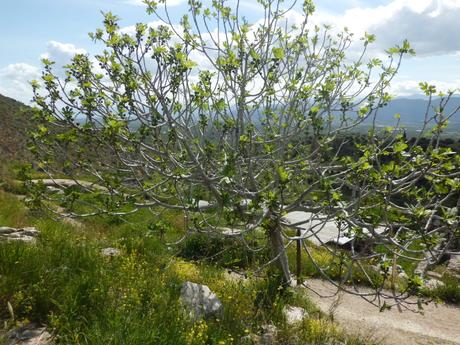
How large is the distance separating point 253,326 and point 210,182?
2.55 m

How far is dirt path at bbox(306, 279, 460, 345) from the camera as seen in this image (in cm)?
856

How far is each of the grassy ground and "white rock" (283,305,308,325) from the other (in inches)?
7.6

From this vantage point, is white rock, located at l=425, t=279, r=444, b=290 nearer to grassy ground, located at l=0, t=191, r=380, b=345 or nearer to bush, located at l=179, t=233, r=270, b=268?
bush, located at l=179, t=233, r=270, b=268

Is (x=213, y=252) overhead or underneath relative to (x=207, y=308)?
underneath

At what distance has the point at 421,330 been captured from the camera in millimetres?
9438

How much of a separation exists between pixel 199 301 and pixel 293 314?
6.78 feet

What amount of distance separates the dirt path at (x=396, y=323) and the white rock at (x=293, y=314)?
918 mm

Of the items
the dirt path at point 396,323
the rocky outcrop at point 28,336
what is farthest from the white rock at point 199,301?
the dirt path at point 396,323

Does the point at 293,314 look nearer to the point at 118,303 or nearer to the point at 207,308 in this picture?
the point at 207,308

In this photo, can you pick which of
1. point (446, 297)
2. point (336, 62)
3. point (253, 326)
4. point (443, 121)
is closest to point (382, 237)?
point (443, 121)

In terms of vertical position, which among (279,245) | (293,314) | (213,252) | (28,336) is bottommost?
(213,252)

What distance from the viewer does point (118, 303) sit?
19.8 ft

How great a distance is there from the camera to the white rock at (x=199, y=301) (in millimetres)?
6672

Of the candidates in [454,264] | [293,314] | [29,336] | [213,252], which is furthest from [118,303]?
[454,264]
